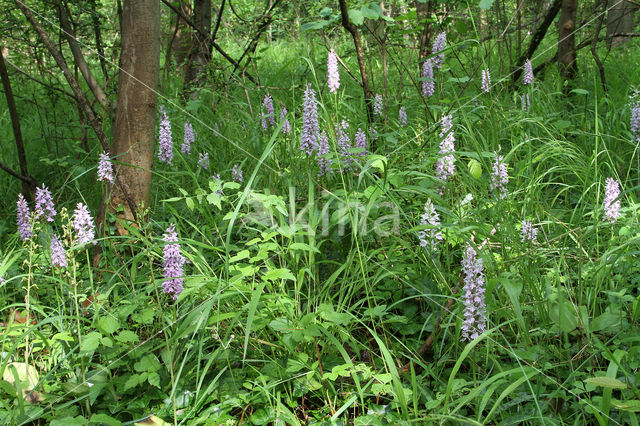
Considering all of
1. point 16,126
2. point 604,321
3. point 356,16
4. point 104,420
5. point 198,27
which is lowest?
point 104,420

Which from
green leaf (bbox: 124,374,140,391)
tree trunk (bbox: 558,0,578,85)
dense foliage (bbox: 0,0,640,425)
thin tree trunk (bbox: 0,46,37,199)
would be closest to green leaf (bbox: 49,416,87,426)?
dense foliage (bbox: 0,0,640,425)

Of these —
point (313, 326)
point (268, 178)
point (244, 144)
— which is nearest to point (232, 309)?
point (313, 326)

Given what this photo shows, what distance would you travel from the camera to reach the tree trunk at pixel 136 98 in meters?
2.60

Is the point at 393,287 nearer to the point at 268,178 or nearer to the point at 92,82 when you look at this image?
the point at 268,178

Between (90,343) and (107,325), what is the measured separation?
97 mm

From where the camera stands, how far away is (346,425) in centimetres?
154

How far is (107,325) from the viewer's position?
1640 millimetres

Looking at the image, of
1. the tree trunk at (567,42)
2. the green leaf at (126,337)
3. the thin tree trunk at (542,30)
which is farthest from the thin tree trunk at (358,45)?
the green leaf at (126,337)

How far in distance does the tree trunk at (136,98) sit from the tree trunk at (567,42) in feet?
9.92

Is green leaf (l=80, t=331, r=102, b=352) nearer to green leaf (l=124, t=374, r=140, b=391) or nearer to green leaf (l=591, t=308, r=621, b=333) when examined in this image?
green leaf (l=124, t=374, r=140, b=391)

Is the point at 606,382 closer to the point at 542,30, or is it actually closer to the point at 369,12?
the point at 369,12

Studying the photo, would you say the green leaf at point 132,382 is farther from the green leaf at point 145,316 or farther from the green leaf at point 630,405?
the green leaf at point 630,405

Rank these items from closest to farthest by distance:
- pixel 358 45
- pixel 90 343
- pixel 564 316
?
pixel 564 316 → pixel 90 343 → pixel 358 45

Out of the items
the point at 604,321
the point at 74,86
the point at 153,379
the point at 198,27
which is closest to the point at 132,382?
the point at 153,379
